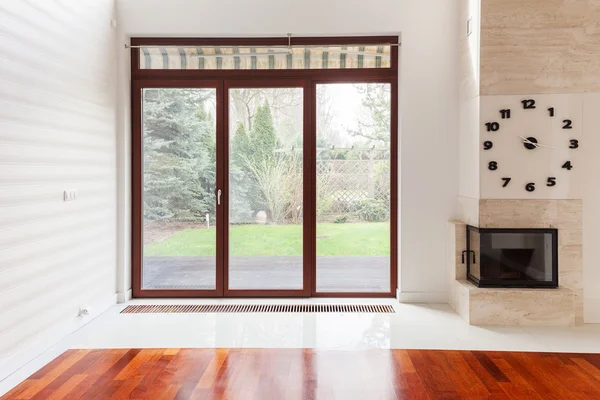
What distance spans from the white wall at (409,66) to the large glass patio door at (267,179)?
0.65 m

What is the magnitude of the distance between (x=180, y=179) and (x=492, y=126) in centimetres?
293

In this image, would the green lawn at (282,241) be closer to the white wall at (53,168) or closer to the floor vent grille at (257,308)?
the floor vent grille at (257,308)

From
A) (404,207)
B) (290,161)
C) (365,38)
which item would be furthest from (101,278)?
(365,38)

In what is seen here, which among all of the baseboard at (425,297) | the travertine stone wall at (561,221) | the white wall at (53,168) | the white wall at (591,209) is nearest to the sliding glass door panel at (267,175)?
the baseboard at (425,297)

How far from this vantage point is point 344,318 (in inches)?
173

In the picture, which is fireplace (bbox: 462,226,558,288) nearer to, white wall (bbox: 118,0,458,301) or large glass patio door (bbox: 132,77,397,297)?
white wall (bbox: 118,0,458,301)

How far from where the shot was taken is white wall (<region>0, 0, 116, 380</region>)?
10.2 feet

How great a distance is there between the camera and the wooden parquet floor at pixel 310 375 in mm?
2885

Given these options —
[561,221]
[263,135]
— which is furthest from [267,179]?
[561,221]

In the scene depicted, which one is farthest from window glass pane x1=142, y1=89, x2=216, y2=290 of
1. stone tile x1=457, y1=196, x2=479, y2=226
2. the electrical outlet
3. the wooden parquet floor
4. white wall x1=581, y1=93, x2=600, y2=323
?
white wall x1=581, y1=93, x2=600, y2=323

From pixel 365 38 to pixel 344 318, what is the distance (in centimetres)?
268

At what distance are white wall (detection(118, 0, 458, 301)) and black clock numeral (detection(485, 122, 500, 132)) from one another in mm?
608

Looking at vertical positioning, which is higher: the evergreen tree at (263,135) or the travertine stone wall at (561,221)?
the evergreen tree at (263,135)

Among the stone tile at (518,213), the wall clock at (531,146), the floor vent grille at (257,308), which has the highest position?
the wall clock at (531,146)
